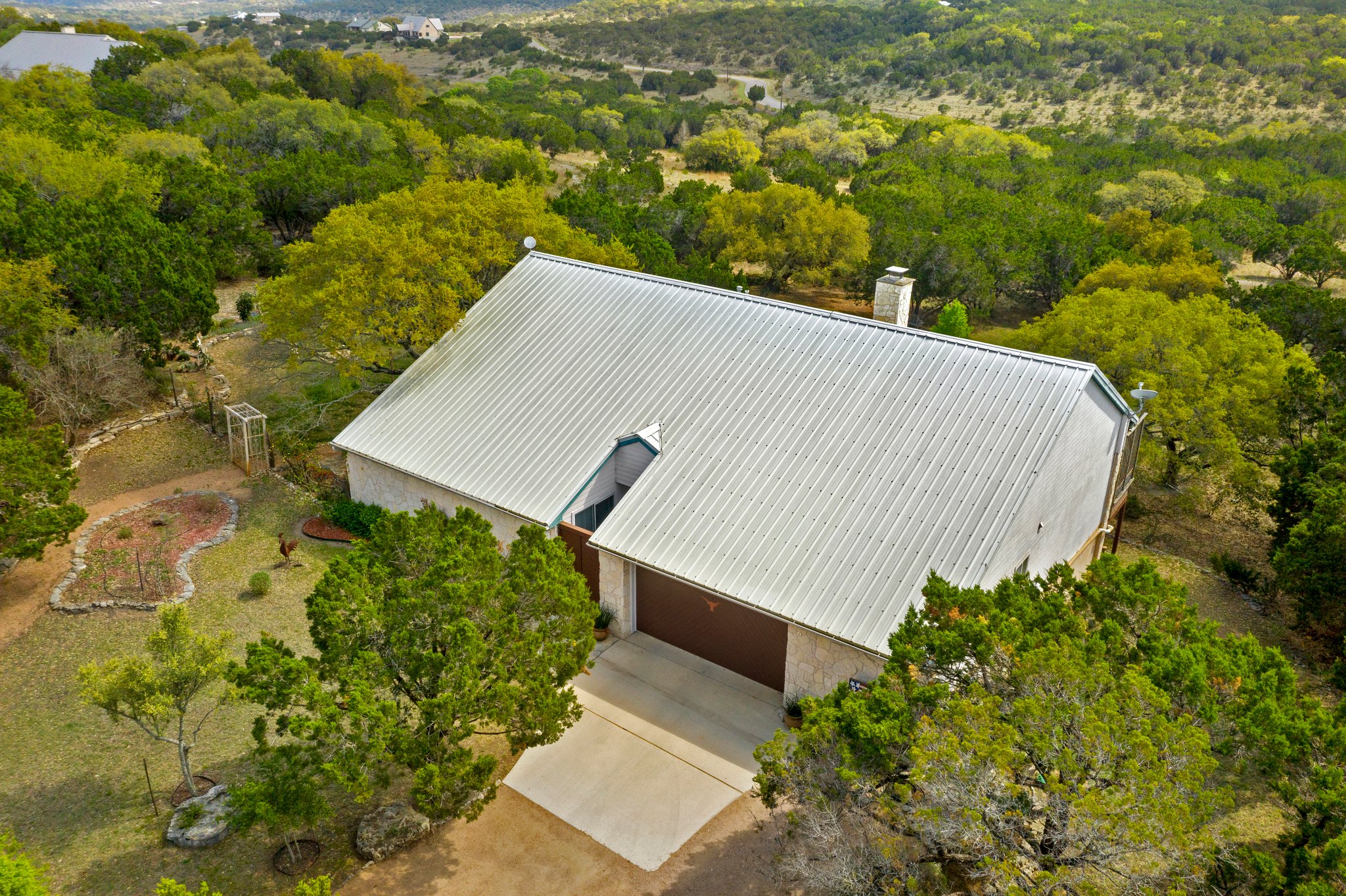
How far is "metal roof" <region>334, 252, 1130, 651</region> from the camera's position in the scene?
724 inches

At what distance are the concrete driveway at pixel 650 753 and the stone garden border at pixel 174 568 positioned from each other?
9476 millimetres

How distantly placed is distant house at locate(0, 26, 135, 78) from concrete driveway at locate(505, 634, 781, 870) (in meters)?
96.5

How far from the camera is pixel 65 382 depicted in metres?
28.6

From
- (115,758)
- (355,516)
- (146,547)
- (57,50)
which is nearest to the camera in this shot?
(115,758)

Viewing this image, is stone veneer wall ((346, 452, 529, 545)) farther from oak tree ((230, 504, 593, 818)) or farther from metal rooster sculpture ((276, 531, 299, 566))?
oak tree ((230, 504, 593, 818))

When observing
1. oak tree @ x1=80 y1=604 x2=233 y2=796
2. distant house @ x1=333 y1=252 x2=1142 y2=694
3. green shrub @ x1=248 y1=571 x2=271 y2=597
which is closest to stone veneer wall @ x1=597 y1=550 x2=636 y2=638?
distant house @ x1=333 y1=252 x2=1142 y2=694

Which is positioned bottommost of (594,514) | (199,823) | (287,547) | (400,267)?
(287,547)

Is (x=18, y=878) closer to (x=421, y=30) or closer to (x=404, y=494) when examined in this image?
(x=404, y=494)

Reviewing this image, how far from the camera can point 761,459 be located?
819 inches

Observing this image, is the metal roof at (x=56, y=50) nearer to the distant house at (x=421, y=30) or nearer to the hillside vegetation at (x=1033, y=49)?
the hillside vegetation at (x=1033, y=49)

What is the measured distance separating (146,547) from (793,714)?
58.7 feet

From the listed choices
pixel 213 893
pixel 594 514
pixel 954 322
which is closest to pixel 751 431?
pixel 594 514

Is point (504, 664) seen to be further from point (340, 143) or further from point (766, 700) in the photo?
point (340, 143)

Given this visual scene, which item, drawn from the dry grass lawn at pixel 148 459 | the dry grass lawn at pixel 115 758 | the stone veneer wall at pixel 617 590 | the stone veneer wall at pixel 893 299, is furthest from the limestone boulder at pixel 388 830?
the dry grass lawn at pixel 148 459
